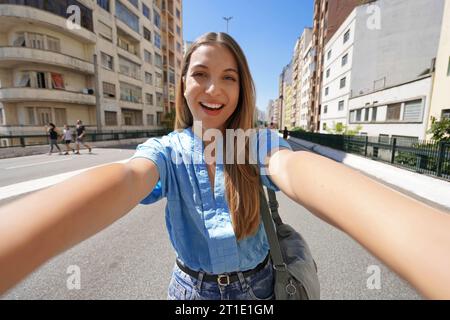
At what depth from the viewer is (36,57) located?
17453 millimetres

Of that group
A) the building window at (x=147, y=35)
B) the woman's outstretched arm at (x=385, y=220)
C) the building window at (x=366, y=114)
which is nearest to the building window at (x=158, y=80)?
the building window at (x=147, y=35)

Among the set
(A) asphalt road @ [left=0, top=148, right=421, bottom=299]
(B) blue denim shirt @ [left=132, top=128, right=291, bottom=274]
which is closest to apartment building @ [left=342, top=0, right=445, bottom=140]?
(A) asphalt road @ [left=0, top=148, right=421, bottom=299]

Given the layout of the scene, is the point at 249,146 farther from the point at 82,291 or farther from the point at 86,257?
the point at 86,257

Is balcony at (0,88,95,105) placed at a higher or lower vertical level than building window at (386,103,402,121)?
higher

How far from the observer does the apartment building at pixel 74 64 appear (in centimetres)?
1777

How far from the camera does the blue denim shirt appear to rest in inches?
35.9

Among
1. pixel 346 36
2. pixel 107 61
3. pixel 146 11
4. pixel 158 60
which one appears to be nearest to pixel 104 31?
pixel 107 61

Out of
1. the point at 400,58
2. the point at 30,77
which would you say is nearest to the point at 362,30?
the point at 400,58

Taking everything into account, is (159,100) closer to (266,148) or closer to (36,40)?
(36,40)

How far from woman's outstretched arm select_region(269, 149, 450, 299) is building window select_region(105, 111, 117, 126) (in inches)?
1058

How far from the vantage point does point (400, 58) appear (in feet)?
61.0

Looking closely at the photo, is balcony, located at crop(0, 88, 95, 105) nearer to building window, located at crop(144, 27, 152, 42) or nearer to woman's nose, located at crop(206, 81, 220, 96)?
building window, located at crop(144, 27, 152, 42)

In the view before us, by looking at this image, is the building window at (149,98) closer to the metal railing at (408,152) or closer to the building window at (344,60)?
the building window at (344,60)
